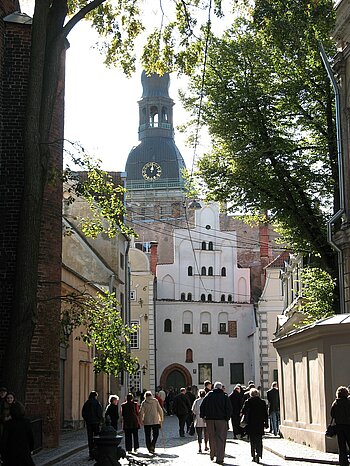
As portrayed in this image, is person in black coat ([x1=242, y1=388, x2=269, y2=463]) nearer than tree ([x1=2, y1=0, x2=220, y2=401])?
No

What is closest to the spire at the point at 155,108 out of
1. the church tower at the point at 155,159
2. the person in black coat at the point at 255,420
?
the church tower at the point at 155,159

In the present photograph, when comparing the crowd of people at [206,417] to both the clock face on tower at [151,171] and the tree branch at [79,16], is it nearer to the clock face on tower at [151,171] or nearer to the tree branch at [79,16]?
the tree branch at [79,16]

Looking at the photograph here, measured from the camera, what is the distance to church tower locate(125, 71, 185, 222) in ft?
344

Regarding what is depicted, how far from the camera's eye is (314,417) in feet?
62.1

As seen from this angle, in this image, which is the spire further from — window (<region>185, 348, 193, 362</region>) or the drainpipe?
the drainpipe

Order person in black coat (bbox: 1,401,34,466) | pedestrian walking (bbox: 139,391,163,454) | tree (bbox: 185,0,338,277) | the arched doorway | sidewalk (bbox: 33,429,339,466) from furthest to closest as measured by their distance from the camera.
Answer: the arched doorway < tree (bbox: 185,0,338,277) < pedestrian walking (bbox: 139,391,163,454) < sidewalk (bbox: 33,429,339,466) < person in black coat (bbox: 1,401,34,466)

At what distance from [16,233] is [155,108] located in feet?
286

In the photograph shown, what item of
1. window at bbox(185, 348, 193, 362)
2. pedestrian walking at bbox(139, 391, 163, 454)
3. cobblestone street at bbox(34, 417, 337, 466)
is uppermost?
window at bbox(185, 348, 193, 362)

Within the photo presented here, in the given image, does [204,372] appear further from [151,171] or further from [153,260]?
[151,171]

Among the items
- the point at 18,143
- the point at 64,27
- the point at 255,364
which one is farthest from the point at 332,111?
the point at 255,364

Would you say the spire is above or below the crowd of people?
above

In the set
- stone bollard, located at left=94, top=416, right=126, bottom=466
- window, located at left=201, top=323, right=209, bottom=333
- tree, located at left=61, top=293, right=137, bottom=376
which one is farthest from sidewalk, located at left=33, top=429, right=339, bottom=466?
window, located at left=201, top=323, right=209, bottom=333

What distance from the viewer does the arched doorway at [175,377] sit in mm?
62344

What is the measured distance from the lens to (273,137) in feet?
85.2
